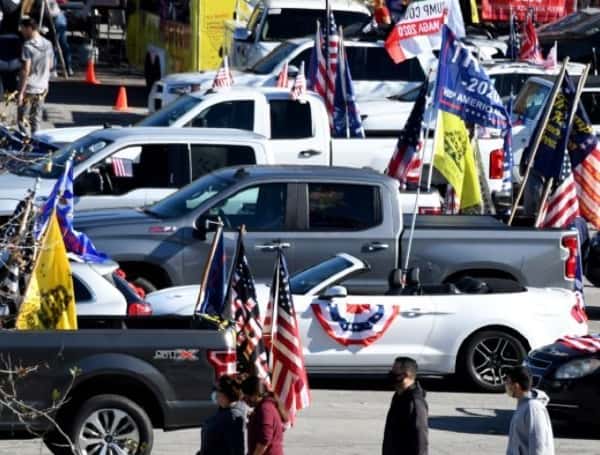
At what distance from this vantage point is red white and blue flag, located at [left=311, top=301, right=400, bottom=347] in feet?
48.9

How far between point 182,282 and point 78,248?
208 centimetres

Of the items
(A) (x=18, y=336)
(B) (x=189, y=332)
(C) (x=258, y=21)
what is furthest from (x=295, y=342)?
(C) (x=258, y=21)

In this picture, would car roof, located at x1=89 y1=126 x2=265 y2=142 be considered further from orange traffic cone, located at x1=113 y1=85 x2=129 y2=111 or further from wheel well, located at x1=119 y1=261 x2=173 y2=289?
orange traffic cone, located at x1=113 y1=85 x2=129 y2=111

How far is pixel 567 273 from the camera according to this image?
16.6 meters

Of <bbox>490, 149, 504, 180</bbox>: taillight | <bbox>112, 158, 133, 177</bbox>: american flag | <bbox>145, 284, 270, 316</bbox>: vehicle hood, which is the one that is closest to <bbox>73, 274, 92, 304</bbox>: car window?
<bbox>145, 284, 270, 316</bbox>: vehicle hood

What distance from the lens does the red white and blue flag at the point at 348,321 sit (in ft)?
48.9

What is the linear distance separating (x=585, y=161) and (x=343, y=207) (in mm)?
3454

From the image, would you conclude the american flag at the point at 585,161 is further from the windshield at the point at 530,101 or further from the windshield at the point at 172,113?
the windshield at the point at 530,101

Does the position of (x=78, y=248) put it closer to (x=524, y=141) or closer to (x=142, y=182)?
(x=142, y=182)

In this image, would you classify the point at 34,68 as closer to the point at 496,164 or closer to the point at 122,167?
the point at 122,167

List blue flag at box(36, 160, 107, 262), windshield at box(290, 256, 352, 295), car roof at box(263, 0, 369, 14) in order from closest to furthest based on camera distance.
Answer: blue flag at box(36, 160, 107, 262)
windshield at box(290, 256, 352, 295)
car roof at box(263, 0, 369, 14)

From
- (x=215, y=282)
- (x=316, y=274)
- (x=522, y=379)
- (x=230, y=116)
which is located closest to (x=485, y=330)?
(x=316, y=274)

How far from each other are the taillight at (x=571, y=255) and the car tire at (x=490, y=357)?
1.49 meters

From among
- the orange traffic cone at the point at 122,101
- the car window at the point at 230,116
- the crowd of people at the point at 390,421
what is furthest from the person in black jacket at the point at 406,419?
the orange traffic cone at the point at 122,101
